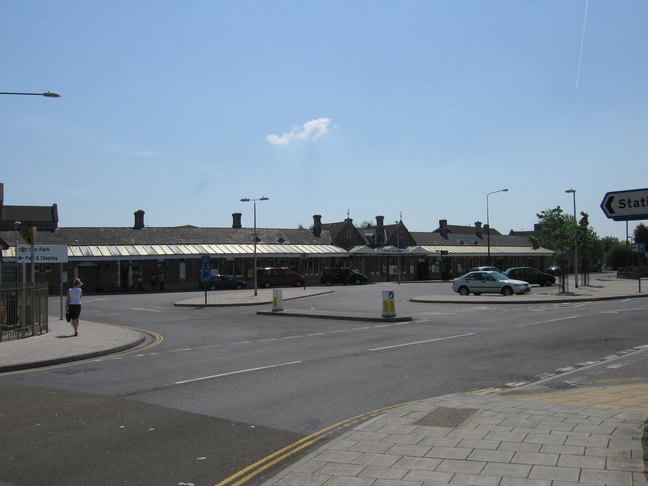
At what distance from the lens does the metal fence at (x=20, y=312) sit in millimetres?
16375

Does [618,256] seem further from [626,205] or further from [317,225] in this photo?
[626,205]

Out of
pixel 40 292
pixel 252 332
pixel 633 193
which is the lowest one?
pixel 252 332

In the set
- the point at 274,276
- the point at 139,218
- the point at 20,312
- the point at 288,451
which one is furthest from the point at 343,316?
the point at 139,218

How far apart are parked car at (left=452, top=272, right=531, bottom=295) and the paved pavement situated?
2551 centimetres

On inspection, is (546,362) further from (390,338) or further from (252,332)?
(252,332)

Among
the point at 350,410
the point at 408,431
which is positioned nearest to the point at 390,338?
the point at 350,410

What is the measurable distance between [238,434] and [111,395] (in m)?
3.31

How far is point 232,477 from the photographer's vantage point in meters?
5.29

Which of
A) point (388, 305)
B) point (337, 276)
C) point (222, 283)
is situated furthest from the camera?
point (337, 276)

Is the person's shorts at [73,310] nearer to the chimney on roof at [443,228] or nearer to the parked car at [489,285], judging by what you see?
the parked car at [489,285]

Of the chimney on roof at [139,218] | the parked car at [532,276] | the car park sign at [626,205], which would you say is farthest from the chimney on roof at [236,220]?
the car park sign at [626,205]

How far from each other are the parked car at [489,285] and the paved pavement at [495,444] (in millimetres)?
25512

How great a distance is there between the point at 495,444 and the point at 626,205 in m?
2.79

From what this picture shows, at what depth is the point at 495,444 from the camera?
223 inches
